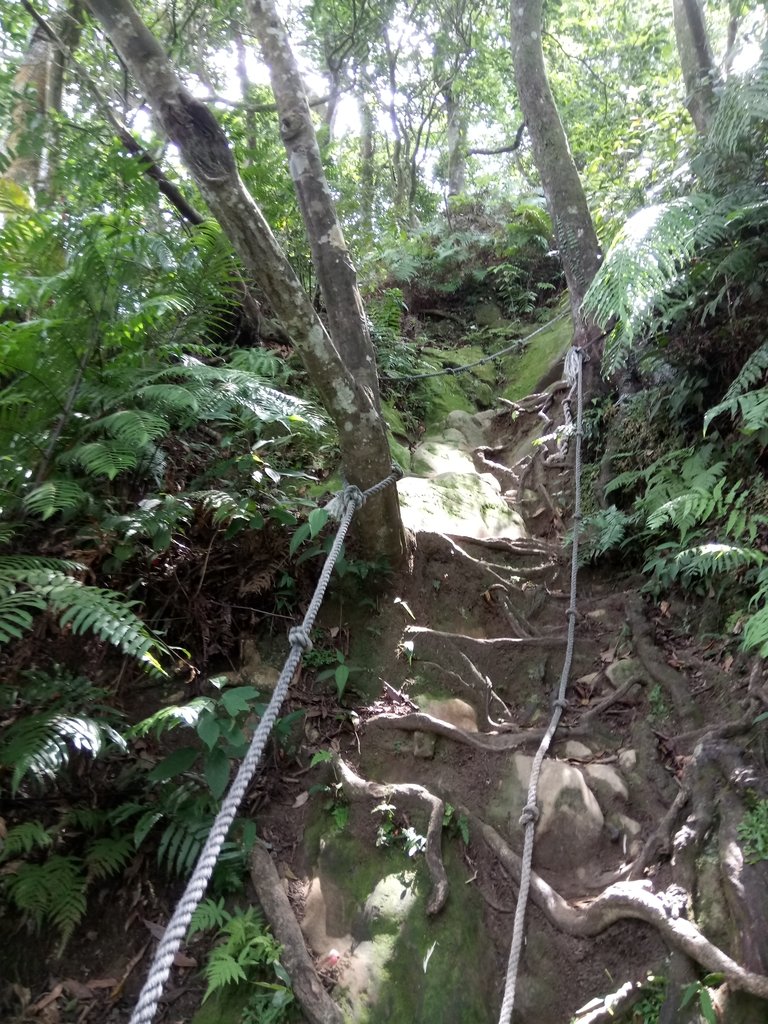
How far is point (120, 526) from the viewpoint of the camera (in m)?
2.89

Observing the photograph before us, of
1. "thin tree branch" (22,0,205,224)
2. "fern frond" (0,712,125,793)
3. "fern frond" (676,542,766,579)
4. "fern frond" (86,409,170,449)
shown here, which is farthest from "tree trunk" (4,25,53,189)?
"fern frond" (676,542,766,579)

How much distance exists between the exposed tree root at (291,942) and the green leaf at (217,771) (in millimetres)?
408

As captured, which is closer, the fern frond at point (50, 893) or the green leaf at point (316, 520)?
the fern frond at point (50, 893)

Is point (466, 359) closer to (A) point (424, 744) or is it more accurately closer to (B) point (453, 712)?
(B) point (453, 712)

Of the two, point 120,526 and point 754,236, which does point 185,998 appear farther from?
point 754,236

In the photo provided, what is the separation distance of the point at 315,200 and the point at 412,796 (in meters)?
3.05

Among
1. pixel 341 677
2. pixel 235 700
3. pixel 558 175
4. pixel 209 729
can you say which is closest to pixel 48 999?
pixel 209 729

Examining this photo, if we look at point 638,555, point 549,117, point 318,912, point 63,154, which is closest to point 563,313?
point 549,117

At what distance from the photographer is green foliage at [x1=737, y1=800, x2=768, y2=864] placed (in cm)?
215

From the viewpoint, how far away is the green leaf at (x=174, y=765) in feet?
8.11

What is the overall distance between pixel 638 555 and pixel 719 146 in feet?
8.60

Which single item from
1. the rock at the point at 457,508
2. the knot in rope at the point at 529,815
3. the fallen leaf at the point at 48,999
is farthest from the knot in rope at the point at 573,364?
the fallen leaf at the point at 48,999

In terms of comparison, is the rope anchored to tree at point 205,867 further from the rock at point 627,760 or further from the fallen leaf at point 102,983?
the rock at point 627,760

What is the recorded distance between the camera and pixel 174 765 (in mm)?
2500
